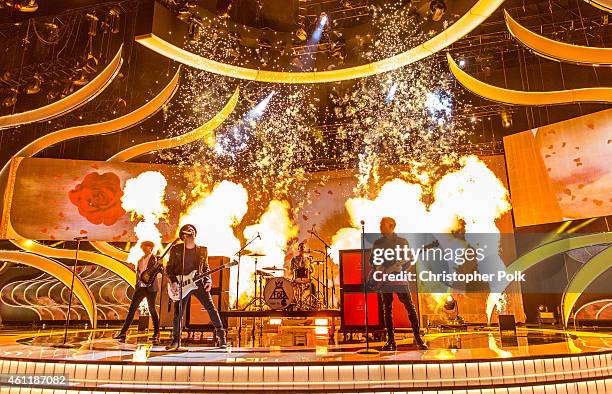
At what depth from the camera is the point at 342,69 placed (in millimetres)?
9312

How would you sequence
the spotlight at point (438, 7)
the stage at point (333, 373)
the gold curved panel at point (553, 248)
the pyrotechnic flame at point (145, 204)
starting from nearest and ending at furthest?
the stage at point (333, 373)
the spotlight at point (438, 7)
the gold curved panel at point (553, 248)
the pyrotechnic flame at point (145, 204)

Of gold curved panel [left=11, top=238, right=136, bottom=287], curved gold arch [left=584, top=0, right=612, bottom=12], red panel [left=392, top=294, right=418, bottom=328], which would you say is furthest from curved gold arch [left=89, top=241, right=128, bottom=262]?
curved gold arch [left=584, top=0, right=612, bottom=12]

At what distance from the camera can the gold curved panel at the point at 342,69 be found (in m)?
7.73

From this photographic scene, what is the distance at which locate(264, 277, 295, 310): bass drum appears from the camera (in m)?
6.89

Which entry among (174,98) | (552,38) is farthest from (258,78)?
(552,38)

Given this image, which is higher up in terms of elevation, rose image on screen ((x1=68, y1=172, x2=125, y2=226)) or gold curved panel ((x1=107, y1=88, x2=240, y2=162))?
gold curved panel ((x1=107, y1=88, x2=240, y2=162))

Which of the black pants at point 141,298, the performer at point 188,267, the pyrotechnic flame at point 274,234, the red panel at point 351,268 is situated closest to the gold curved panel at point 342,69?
the pyrotechnic flame at point 274,234

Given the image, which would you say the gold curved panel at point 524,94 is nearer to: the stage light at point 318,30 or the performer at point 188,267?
the stage light at point 318,30

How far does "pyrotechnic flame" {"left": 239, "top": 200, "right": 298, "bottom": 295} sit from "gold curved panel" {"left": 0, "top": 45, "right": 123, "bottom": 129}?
5232mm

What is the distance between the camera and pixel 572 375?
3613 millimetres

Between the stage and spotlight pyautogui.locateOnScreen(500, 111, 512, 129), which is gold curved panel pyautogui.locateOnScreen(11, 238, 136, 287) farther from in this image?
spotlight pyautogui.locateOnScreen(500, 111, 512, 129)

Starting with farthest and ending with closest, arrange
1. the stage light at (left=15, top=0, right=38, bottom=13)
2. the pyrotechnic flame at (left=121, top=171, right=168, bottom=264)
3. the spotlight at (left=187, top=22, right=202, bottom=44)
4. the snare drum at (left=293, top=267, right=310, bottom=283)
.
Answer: the pyrotechnic flame at (left=121, top=171, right=168, bottom=264)
the spotlight at (left=187, top=22, right=202, bottom=44)
the snare drum at (left=293, top=267, right=310, bottom=283)
the stage light at (left=15, top=0, right=38, bottom=13)

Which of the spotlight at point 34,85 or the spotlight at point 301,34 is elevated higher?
the spotlight at point 301,34

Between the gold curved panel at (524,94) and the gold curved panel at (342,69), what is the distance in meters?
0.74
